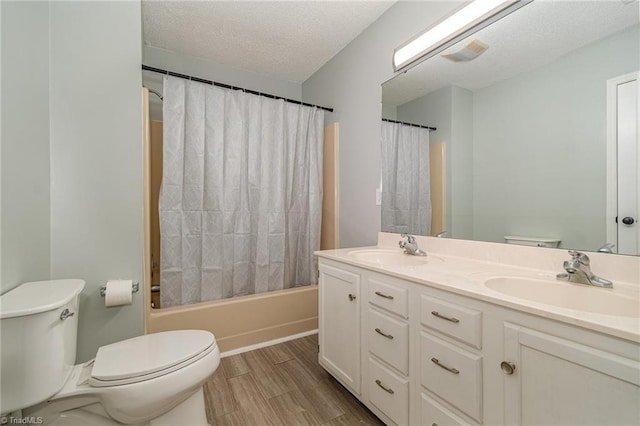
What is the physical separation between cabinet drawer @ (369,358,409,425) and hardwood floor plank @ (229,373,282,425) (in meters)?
0.51

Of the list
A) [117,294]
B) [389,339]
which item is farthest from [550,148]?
[117,294]

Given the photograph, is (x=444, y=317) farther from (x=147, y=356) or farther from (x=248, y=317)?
(x=248, y=317)

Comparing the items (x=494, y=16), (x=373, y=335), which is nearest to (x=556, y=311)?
(x=373, y=335)

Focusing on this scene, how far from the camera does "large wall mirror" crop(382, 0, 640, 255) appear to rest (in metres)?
0.95

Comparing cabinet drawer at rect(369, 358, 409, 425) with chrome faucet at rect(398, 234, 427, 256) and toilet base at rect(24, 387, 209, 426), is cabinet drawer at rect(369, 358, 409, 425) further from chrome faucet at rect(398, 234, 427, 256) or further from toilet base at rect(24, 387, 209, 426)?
toilet base at rect(24, 387, 209, 426)

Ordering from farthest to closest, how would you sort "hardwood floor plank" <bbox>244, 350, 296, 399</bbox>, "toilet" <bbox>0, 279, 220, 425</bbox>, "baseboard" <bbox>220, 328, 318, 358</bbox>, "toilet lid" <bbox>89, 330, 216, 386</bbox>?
"baseboard" <bbox>220, 328, 318, 358</bbox> < "hardwood floor plank" <bbox>244, 350, 296, 399</bbox> < "toilet lid" <bbox>89, 330, 216, 386</bbox> < "toilet" <bbox>0, 279, 220, 425</bbox>

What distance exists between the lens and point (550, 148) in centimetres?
113

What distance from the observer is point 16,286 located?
106 centimetres

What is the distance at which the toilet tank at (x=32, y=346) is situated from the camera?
85 cm

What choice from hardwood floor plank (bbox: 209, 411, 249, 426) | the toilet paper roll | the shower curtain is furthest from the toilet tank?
the shower curtain

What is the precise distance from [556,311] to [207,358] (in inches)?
49.5

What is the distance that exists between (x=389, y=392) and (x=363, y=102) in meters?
1.94

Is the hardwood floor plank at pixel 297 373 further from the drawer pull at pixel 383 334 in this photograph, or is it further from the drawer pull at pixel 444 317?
the drawer pull at pixel 444 317

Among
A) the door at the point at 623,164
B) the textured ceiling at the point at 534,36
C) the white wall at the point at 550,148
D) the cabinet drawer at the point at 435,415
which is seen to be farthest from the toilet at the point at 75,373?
the textured ceiling at the point at 534,36
